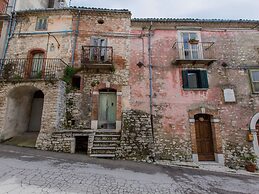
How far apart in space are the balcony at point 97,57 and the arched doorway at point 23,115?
343 cm

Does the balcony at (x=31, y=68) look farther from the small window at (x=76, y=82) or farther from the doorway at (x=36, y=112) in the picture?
the doorway at (x=36, y=112)

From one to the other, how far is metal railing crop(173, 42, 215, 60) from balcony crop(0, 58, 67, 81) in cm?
732

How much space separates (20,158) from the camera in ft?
17.7

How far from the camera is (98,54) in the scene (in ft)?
30.7

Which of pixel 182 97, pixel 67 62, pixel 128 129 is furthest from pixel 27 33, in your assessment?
pixel 182 97

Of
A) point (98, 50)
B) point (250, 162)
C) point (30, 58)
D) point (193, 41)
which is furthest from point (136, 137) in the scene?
point (30, 58)

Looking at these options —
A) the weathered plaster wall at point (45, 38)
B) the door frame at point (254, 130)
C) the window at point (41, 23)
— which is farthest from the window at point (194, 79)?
the window at point (41, 23)

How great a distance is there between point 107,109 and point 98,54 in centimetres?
354

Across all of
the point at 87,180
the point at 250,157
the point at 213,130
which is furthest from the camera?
the point at 213,130

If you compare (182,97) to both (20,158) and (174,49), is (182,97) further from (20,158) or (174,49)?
(20,158)

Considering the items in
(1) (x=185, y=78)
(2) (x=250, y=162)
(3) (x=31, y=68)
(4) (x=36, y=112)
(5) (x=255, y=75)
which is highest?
(3) (x=31, y=68)

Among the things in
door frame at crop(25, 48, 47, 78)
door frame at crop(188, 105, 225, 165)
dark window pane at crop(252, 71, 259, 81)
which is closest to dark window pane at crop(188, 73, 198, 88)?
door frame at crop(188, 105, 225, 165)

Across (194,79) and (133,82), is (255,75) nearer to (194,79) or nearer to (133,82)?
(194,79)

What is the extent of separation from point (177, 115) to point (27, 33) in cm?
1108
